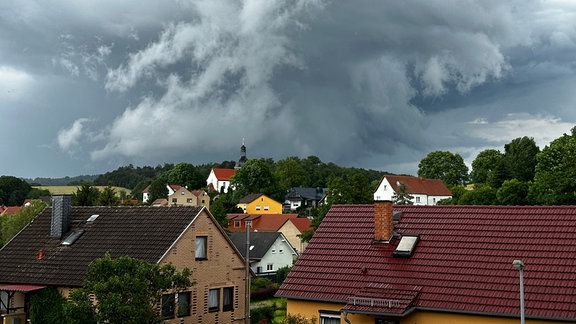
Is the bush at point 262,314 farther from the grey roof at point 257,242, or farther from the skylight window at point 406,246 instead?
the grey roof at point 257,242

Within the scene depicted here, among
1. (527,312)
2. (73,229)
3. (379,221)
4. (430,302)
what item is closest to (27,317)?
(73,229)

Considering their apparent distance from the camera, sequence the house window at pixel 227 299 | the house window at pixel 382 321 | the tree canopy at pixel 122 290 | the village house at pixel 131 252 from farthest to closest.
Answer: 1. the house window at pixel 227 299
2. the village house at pixel 131 252
3. the house window at pixel 382 321
4. the tree canopy at pixel 122 290

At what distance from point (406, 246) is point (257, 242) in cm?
5309

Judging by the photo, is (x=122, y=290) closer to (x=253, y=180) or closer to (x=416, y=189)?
(x=416, y=189)

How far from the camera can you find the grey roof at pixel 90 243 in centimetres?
3412

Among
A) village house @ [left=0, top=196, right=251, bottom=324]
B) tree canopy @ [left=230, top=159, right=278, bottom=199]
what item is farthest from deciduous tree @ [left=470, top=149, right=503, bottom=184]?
village house @ [left=0, top=196, right=251, bottom=324]

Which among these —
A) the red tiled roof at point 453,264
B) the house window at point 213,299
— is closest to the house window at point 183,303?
the house window at point 213,299

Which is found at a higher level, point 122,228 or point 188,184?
point 188,184

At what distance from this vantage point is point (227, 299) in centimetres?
3775

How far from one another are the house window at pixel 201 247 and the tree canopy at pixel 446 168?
137510 mm

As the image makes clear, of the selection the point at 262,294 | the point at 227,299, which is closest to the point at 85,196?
the point at 262,294

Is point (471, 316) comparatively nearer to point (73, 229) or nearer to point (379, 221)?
point (379, 221)

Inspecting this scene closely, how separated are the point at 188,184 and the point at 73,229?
15749 cm

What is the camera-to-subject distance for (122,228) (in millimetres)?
36594
